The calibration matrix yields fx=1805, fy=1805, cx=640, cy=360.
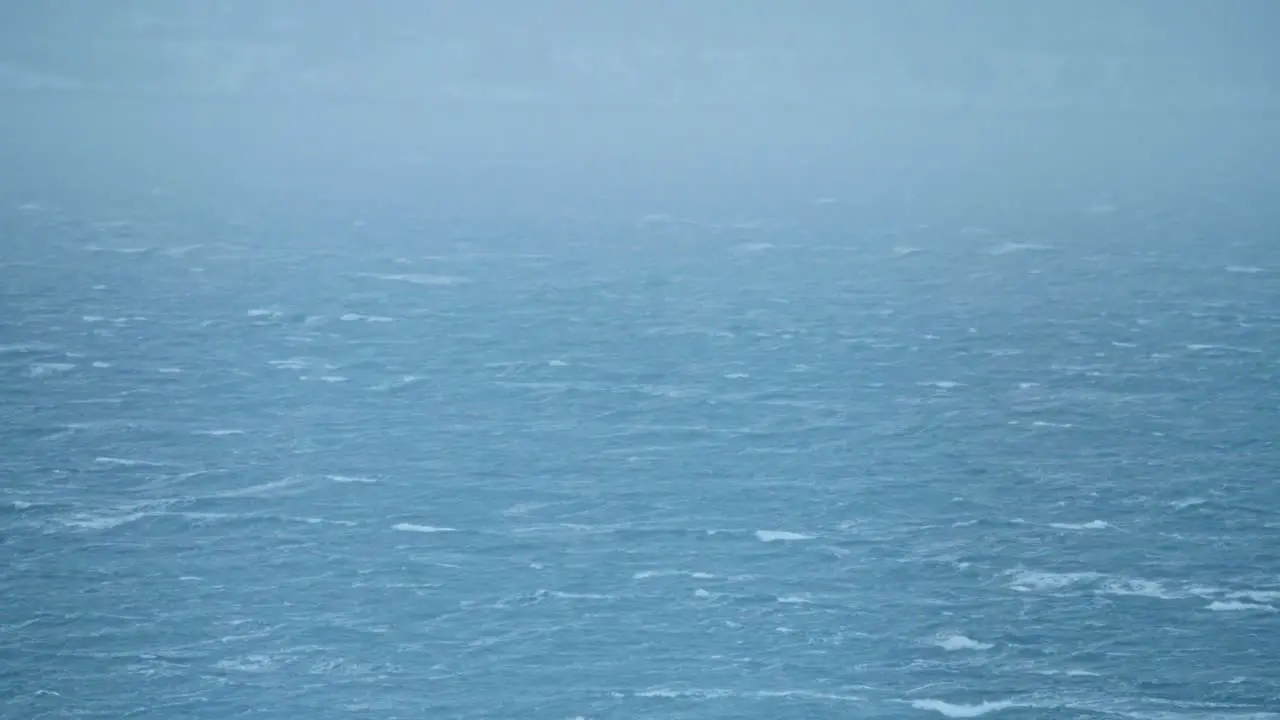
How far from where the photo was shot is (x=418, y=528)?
67250mm

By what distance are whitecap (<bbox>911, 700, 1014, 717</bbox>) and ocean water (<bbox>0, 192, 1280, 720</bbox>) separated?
0.29 ft

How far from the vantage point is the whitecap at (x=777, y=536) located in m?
66.6

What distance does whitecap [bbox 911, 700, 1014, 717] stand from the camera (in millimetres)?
52625

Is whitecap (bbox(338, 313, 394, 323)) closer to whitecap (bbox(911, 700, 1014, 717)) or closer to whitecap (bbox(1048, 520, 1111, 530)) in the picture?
whitecap (bbox(1048, 520, 1111, 530))

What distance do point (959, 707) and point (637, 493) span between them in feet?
68.9

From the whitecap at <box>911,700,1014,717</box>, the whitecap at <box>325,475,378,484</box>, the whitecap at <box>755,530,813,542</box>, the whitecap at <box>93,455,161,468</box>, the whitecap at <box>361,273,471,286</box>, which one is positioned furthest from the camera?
the whitecap at <box>361,273,471,286</box>

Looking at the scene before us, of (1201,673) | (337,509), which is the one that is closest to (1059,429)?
(1201,673)

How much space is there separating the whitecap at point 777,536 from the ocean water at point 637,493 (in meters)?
0.15

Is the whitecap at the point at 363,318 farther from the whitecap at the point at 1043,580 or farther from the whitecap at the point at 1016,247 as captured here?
the whitecap at the point at 1043,580

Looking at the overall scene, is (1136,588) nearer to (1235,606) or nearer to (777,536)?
(1235,606)

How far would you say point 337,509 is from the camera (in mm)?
69500

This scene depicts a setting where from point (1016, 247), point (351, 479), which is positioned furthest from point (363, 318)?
point (1016, 247)

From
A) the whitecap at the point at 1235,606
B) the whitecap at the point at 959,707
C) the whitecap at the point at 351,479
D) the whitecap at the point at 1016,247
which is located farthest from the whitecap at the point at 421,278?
the whitecap at the point at 959,707

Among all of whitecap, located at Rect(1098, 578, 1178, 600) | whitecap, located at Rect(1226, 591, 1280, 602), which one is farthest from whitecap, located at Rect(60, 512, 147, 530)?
whitecap, located at Rect(1226, 591, 1280, 602)
